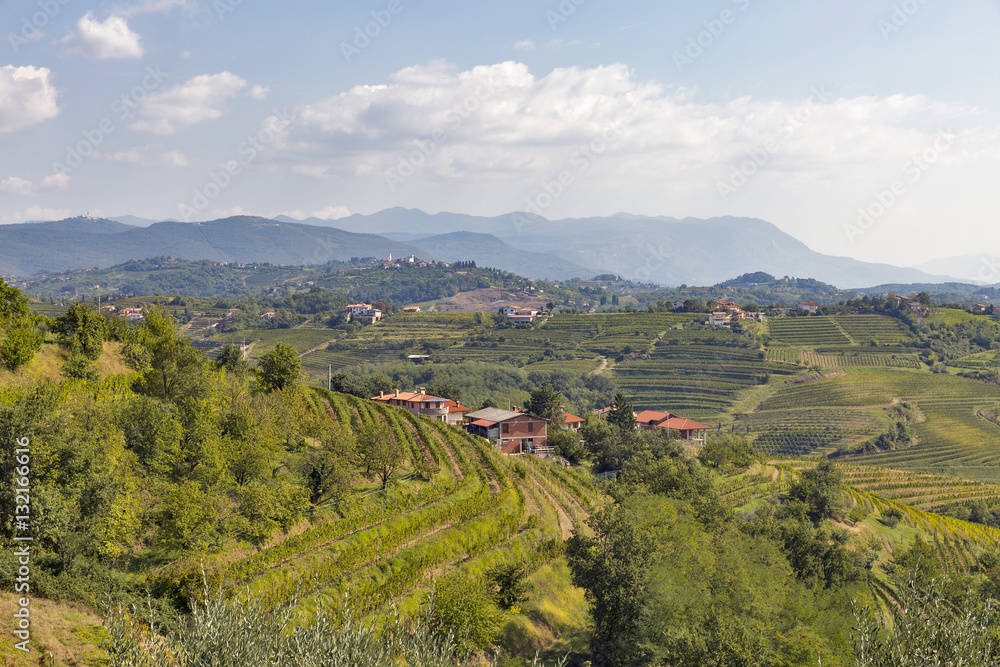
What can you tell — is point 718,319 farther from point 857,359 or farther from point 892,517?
point 892,517

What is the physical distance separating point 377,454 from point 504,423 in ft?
95.9

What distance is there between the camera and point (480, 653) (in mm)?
23156

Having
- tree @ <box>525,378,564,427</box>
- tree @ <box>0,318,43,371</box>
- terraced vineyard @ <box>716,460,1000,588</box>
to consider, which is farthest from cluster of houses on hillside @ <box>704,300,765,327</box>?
tree @ <box>0,318,43,371</box>

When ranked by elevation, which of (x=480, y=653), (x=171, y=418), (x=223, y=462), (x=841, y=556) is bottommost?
(x=841, y=556)

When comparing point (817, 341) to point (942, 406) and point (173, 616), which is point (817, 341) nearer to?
point (942, 406)

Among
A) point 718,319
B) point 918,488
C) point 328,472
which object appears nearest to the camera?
point 328,472

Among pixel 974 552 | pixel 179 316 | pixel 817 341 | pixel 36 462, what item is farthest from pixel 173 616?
pixel 179 316

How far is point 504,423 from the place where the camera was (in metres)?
60.5

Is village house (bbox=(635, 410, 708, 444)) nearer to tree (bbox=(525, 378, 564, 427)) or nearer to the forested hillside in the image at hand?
tree (bbox=(525, 378, 564, 427))

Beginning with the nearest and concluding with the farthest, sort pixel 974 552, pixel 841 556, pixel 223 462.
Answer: pixel 223 462, pixel 841 556, pixel 974 552

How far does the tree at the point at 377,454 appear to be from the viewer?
105 ft

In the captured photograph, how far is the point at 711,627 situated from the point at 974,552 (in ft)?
155

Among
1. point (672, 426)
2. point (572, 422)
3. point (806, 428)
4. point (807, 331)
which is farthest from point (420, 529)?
point (807, 331)

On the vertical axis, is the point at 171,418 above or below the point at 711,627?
above
